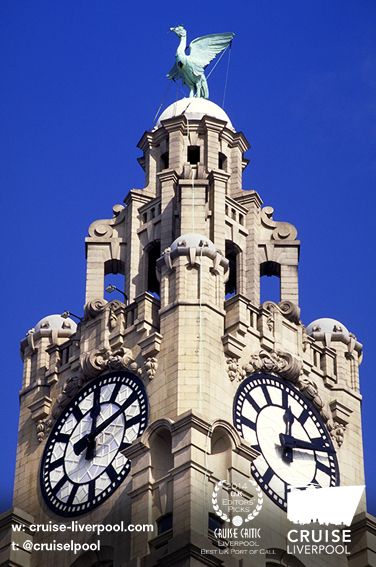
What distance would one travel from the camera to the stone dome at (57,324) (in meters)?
71.6

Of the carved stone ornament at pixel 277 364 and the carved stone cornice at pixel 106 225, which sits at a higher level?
the carved stone cornice at pixel 106 225

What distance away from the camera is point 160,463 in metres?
65.4

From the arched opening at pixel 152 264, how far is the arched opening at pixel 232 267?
181 centimetres

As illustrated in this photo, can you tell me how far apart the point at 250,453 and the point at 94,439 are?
4.18m

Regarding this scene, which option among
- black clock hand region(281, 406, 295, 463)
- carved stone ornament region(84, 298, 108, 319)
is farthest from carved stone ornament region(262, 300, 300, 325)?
carved stone ornament region(84, 298, 108, 319)

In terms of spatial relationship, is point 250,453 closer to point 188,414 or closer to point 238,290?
Answer: point 188,414

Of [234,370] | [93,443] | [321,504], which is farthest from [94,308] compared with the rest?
[321,504]

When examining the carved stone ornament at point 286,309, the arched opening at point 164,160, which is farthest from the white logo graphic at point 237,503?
the arched opening at point 164,160

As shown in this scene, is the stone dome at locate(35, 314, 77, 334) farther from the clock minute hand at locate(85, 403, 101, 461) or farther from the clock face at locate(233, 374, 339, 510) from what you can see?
the clock face at locate(233, 374, 339, 510)

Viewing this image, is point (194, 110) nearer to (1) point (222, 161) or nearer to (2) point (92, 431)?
(1) point (222, 161)

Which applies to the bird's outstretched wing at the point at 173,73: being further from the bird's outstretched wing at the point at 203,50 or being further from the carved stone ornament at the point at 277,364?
the carved stone ornament at the point at 277,364

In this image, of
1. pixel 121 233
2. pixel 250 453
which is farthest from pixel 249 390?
pixel 121 233

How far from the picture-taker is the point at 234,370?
67562mm

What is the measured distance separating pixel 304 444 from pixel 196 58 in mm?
13165
